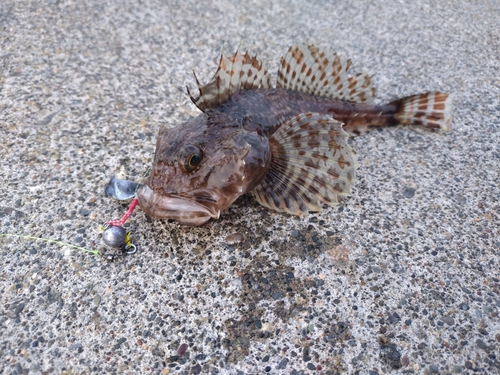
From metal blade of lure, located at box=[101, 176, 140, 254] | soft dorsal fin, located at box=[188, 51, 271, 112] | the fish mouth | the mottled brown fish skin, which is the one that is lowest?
metal blade of lure, located at box=[101, 176, 140, 254]

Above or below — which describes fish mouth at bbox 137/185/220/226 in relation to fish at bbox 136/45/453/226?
below

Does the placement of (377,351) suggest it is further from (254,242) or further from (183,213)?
(183,213)

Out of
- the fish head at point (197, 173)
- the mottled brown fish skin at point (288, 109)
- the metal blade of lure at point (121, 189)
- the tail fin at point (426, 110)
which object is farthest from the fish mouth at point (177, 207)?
the tail fin at point (426, 110)

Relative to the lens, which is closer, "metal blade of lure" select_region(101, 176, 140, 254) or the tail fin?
"metal blade of lure" select_region(101, 176, 140, 254)

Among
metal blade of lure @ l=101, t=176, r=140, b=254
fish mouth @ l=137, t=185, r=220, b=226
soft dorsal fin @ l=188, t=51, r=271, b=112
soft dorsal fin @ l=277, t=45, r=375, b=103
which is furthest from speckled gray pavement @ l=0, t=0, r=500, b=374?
soft dorsal fin @ l=188, t=51, r=271, b=112

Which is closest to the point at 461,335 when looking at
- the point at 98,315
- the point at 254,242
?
the point at 254,242

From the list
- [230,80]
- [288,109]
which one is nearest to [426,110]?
[288,109]

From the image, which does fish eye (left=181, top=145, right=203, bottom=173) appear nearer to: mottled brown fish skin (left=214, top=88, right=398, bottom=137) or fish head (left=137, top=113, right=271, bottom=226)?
fish head (left=137, top=113, right=271, bottom=226)

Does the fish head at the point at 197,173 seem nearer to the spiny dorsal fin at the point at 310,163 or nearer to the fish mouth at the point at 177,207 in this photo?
the fish mouth at the point at 177,207
